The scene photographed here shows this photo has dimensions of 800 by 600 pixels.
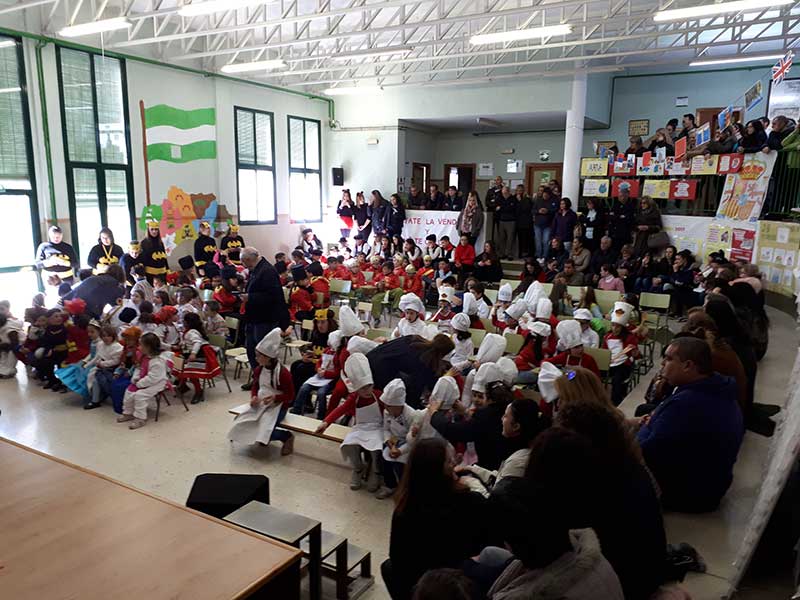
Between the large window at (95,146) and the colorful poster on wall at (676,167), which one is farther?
the colorful poster on wall at (676,167)

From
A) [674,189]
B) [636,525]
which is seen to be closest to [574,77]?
[674,189]

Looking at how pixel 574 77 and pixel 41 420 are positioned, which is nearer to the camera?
pixel 41 420

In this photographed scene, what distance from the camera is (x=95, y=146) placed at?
10141 mm

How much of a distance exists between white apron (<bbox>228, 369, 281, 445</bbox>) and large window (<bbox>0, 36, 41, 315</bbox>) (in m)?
6.61

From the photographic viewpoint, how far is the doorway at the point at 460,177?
56.7 ft

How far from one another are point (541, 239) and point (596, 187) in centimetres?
159

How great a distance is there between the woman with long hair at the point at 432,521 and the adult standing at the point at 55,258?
8853mm

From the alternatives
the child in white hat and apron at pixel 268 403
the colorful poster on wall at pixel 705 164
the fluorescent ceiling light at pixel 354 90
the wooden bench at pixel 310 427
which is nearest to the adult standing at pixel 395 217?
the fluorescent ceiling light at pixel 354 90

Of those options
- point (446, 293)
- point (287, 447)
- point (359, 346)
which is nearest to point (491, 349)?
point (359, 346)

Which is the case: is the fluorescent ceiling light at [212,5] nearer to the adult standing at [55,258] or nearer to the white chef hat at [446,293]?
the adult standing at [55,258]

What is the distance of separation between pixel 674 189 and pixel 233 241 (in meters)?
9.14

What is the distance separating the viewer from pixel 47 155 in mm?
9367

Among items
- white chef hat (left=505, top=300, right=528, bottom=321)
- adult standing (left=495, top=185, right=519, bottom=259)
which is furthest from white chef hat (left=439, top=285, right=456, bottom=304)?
adult standing (left=495, top=185, right=519, bottom=259)

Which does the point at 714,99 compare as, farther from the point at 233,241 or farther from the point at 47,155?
the point at 47,155
